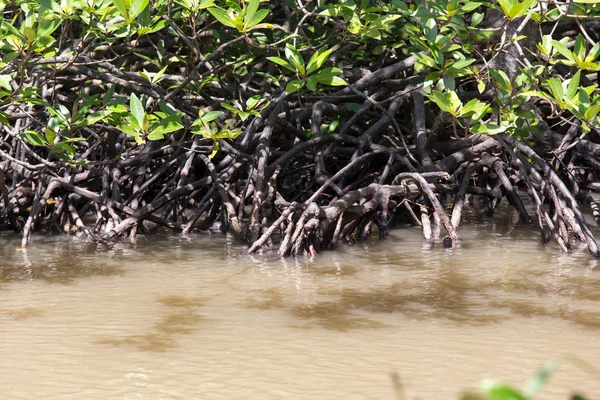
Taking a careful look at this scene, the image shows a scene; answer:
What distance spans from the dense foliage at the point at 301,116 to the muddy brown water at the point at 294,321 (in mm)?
380

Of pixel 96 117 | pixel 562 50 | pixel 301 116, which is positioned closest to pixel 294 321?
pixel 96 117

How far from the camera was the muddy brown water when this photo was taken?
2.28m

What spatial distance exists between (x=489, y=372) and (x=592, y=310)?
84 cm

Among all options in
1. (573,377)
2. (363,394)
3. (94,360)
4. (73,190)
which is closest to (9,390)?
(94,360)

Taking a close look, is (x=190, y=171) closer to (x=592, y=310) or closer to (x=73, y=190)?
(x=73, y=190)

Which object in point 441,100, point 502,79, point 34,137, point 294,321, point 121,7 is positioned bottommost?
point 294,321

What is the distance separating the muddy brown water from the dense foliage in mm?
380

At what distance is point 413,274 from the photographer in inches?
146

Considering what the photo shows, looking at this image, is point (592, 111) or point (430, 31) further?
point (430, 31)

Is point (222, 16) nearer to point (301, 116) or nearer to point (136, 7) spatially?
point (136, 7)

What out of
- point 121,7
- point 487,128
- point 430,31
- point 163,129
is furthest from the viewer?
point 487,128

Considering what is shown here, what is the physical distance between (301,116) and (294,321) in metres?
2.45

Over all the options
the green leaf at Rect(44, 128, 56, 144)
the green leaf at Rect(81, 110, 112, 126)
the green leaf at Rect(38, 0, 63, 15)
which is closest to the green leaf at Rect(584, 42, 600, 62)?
the green leaf at Rect(81, 110, 112, 126)

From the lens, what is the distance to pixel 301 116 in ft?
17.0
